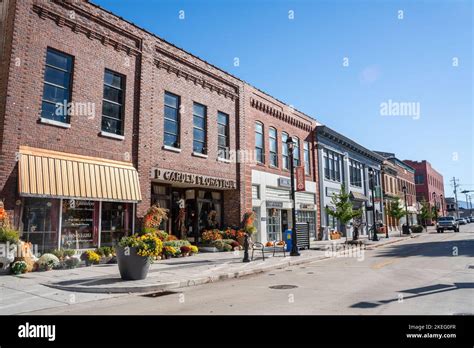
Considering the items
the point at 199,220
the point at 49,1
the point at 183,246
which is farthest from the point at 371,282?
the point at 49,1

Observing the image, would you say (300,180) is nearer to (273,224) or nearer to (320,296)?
(273,224)

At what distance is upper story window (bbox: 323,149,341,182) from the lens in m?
32.9

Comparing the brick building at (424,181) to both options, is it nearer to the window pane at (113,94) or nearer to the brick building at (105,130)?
the brick building at (105,130)

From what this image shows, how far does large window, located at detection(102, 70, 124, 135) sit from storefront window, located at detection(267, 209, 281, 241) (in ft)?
40.7

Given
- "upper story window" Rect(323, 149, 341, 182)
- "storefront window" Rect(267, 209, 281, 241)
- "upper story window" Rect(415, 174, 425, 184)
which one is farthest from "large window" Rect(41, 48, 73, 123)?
"upper story window" Rect(415, 174, 425, 184)

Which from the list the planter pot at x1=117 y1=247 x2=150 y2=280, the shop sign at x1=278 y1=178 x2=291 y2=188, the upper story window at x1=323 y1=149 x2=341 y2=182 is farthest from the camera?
the upper story window at x1=323 y1=149 x2=341 y2=182

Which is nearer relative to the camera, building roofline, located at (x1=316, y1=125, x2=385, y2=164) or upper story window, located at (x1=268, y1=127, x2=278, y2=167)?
upper story window, located at (x1=268, y1=127, x2=278, y2=167)

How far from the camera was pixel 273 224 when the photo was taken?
82.5 ft

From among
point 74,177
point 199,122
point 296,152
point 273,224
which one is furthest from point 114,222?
point 296,152

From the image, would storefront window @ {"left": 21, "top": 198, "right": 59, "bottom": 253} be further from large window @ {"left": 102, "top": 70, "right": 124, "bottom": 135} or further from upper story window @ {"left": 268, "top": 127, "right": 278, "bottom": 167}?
upper story window @ {"left": 268, "top": 127, "right": 278, "bottom": 167}

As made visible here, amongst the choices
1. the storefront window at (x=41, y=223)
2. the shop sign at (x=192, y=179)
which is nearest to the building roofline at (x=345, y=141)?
the shop sign at (x=192, y=179)

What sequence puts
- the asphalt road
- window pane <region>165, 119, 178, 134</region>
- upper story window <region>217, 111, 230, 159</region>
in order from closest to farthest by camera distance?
the asphalt road, window pane <region>165, 119, 178, 134</region>, upper story window <region>217, 111, 230, 159</region>
